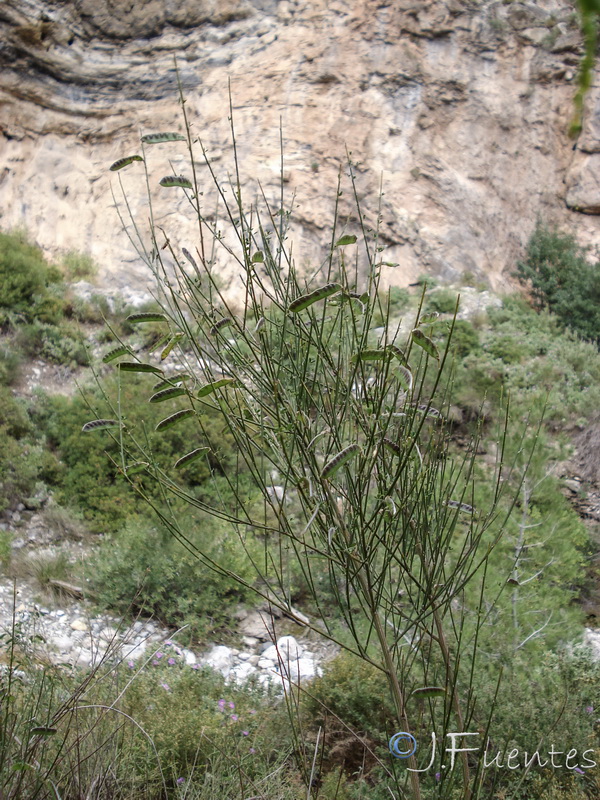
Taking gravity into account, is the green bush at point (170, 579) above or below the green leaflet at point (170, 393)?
below

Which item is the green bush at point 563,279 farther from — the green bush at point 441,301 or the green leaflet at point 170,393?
the green leaflet at point 170,393

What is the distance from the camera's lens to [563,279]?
10234 millimetres

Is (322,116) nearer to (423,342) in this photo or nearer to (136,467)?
(423,342)

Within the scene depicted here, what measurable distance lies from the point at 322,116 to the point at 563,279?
5.05 meters

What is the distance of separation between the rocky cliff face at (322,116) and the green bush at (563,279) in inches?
22.1

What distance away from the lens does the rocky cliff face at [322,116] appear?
10391 mm

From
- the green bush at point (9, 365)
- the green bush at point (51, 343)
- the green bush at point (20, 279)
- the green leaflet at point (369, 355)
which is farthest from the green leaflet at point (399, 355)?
the green bush at point (20, 279)

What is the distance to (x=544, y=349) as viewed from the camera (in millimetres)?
8797

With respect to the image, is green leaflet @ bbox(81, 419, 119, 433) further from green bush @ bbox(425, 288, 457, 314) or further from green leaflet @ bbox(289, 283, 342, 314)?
green bush @ bbox(425, 288, 457, 314)

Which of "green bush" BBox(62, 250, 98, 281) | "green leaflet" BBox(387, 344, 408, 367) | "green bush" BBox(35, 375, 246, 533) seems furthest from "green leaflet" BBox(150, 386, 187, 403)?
"green bush" BBox(62, 250, 98, 281)

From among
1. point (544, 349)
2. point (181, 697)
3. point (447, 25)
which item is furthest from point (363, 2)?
point (181, 697)

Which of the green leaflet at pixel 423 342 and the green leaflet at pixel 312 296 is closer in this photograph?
the green leaflet at pixel 312 296

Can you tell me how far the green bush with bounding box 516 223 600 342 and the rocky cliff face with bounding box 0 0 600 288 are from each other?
56cm

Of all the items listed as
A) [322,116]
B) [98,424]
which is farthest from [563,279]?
[98,424]
